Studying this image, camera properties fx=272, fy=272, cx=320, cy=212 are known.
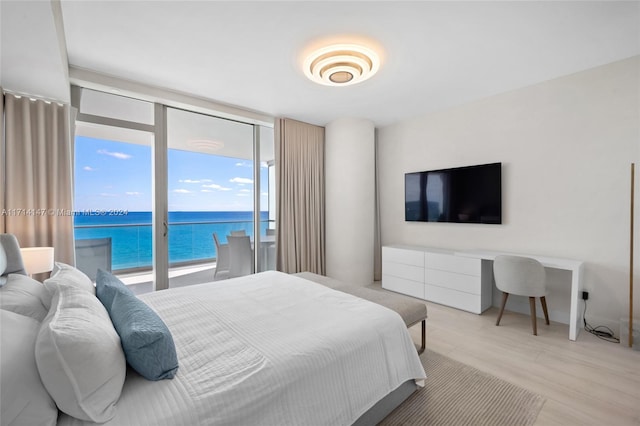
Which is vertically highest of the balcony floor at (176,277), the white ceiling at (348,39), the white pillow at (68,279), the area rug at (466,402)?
the white ceiling at (348,39)

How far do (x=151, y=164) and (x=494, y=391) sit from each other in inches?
159

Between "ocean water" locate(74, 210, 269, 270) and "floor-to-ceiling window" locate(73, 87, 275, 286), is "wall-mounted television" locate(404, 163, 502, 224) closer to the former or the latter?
"floor-to-ceiling window" locate(73, 87, 275, 286)

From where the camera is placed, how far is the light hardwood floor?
1.67 m

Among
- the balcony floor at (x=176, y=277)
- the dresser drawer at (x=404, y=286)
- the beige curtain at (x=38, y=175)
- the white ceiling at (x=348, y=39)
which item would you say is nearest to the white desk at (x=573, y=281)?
the dresser drawer at (x=404, y=286)

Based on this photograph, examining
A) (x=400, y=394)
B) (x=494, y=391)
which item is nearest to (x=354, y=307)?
(x=400, y=394)

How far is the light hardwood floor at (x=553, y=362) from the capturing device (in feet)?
5.46

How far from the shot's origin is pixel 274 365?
118 centimetres

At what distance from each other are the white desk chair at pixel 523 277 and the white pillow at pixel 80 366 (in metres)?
3.12

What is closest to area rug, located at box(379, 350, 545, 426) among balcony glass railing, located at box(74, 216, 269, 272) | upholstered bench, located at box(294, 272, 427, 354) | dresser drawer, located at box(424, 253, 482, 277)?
upholstered bench, located at box(294, 272, 427, 354)

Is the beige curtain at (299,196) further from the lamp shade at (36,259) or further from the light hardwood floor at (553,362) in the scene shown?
the lamp shade at (36,259)

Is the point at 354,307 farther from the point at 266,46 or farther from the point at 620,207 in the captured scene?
the point at 620,207

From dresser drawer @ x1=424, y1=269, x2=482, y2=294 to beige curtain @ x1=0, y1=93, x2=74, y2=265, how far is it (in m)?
3.97

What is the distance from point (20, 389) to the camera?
2.59 ft

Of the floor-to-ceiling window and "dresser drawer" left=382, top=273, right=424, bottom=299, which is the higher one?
the floor-to-ceiling window
